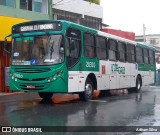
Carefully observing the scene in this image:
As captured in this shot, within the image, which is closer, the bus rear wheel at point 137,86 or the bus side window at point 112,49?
the bus side window at point 112,49

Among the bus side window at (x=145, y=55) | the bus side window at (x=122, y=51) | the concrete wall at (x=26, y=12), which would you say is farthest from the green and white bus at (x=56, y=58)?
the concrete wall at (x=26, y=12)

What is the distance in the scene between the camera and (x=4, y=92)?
70.4 feet

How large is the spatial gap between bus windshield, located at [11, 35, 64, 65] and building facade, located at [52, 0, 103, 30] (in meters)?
13.5

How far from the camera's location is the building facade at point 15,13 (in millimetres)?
21333

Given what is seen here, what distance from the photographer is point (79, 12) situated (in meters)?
31.5

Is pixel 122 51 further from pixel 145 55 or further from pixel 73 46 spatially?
pixel 73 46

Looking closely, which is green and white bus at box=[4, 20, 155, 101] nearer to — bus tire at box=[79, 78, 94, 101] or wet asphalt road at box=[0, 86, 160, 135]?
bus tire at box=[79, 78, 94, 101]

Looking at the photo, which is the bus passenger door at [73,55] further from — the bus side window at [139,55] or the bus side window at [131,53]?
the bus side window at [139,55]

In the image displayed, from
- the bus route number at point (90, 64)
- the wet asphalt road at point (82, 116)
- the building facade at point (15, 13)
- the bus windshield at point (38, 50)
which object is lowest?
the wet asphalt road at point (82, 116)

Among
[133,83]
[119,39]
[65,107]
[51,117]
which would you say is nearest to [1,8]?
[119,39]

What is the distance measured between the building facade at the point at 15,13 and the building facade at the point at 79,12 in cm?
122

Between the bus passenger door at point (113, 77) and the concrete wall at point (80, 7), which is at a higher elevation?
the concrete wall at point (80, 7)

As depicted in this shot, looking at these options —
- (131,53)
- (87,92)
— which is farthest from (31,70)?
(131,53)

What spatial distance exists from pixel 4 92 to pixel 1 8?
500 cm
